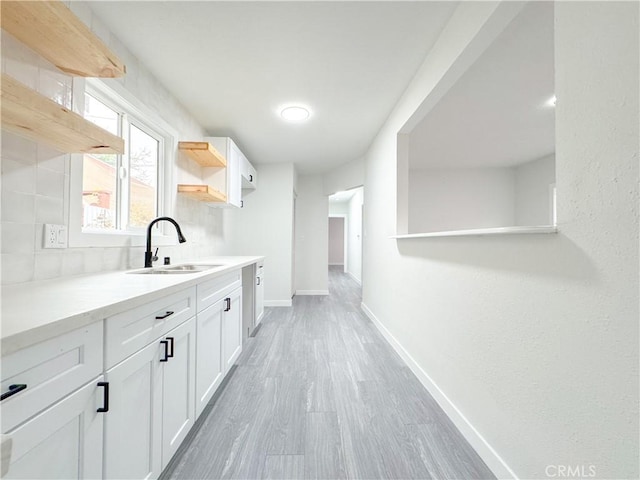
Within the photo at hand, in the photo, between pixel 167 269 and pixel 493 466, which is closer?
pixel 493 466

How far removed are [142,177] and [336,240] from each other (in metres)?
8.81

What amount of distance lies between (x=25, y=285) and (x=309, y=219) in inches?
170

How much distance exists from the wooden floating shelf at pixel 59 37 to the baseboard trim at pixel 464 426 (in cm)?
253

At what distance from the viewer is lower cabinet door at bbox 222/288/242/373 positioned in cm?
186

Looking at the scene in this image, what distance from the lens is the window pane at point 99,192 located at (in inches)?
60.3

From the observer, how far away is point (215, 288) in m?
1.68

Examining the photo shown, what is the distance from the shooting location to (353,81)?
2.10 metres

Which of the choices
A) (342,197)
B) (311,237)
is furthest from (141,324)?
(342,197)

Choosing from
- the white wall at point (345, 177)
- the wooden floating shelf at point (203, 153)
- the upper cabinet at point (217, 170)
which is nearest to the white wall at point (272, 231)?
the upper cabinet at point (217, 170)

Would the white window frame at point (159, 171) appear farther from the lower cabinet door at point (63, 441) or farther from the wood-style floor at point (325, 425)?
the wood-style floor at point (325, 425)

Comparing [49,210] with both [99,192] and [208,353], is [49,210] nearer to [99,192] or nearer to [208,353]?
[99,192]

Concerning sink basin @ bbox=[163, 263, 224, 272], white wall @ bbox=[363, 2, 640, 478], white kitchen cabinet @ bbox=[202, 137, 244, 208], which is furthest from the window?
white wall @ bbox=[363, 2, 640, 478]

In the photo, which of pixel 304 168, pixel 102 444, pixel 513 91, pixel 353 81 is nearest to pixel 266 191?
pixel 304 168

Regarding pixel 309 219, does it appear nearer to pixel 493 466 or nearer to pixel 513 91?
pixel 513 91
